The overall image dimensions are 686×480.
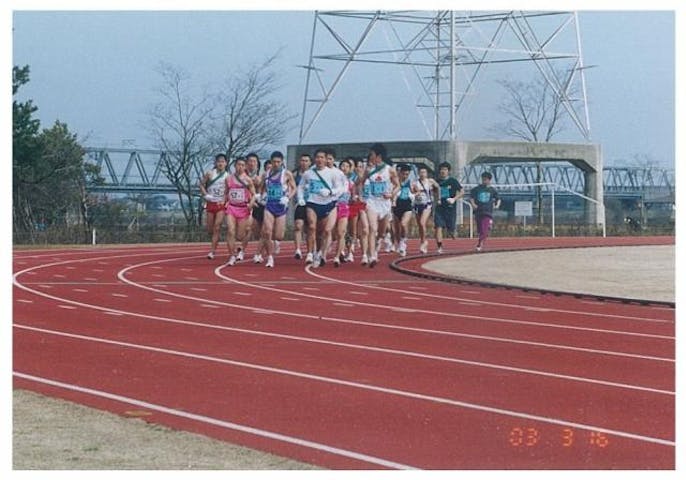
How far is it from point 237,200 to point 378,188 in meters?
2.26

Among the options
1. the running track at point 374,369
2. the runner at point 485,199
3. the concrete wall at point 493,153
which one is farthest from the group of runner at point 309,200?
the concrete wall at point 493,153

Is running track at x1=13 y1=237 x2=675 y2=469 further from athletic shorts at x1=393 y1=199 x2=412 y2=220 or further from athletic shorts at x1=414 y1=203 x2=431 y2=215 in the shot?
athletic shorts at x1=414 y1=203 x2=431 y2=215

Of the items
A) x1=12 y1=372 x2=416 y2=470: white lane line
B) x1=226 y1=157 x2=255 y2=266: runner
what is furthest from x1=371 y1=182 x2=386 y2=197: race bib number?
x1=12 y1=372 x2=416 y2=470: white lane line

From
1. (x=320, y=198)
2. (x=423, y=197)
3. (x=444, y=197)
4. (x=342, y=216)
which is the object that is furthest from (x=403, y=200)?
(x=320, y=198)

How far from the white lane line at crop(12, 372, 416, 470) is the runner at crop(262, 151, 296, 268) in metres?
13.4

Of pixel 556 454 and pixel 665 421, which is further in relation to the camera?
pixel 665 421

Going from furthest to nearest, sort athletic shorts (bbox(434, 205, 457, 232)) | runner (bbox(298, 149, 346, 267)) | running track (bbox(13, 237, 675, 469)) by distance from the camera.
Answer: athletic shorts (bbox(434, 205, 457, 232)) → runner (bbox(298, 149, 346, 267)) → running track (bbox(13, 237, 675, 469))

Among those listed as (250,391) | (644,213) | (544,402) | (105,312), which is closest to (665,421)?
(544,402)

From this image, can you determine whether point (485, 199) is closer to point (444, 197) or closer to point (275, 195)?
point (444, 197)

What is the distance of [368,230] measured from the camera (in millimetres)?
24391

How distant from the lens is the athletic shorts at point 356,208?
24781 millimetres

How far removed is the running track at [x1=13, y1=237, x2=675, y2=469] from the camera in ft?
26.7
